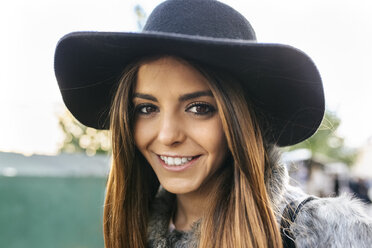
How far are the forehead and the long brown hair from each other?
0.15 ft

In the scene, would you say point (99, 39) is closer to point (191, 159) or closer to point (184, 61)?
point (184, 61)

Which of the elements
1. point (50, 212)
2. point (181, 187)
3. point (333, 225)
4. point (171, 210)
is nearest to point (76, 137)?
point (50, 212)

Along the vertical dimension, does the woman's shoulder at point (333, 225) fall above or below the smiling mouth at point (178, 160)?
below

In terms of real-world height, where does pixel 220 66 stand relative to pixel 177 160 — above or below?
above

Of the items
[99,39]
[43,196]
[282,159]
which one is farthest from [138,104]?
[43,196]

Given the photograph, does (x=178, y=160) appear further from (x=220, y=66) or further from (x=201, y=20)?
(x=201, y=20)

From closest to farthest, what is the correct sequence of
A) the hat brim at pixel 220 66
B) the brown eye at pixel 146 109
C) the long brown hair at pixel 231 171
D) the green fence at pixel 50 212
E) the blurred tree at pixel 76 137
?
the hat brim at pixel 220 66, the long brown hair at pixel 231 171, the brown eye at pixel 146 109, the green fence at pixel 50 212, the blurred tree at pixel 76 137

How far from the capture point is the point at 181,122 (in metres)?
1.54

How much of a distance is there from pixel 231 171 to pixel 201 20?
0.73 m

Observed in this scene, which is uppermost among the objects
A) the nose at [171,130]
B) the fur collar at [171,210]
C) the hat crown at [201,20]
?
the hat crown at [201,20]

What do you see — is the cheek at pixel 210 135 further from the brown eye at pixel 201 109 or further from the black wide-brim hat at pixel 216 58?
the black wide-brim hat at pixel 216 58

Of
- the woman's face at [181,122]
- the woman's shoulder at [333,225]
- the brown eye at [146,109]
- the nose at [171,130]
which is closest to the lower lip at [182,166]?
the woman's face at [181,122]

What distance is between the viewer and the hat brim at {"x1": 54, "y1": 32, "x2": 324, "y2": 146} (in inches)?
51.8

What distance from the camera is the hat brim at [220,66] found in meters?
1.31
